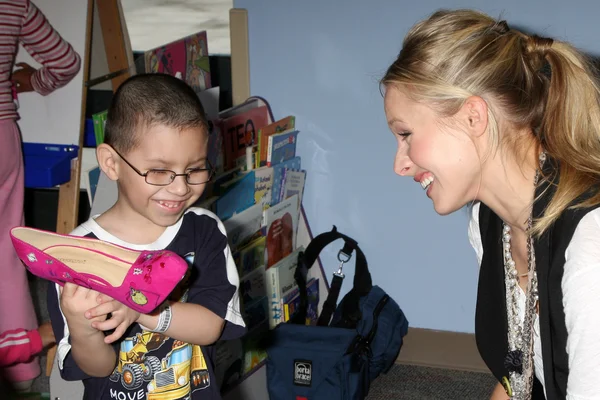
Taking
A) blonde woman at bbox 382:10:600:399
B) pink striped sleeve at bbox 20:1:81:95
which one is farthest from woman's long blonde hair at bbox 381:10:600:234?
pink striped sleeve at bbox 20:1:81:95

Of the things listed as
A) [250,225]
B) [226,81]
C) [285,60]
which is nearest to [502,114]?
[250,225]

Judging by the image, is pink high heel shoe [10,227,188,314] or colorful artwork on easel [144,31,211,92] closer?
pink high heel shoe [10,227,188,314]

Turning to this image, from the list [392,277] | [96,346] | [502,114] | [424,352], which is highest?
[502,114]

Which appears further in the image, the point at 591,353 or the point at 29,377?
the point at 29,377

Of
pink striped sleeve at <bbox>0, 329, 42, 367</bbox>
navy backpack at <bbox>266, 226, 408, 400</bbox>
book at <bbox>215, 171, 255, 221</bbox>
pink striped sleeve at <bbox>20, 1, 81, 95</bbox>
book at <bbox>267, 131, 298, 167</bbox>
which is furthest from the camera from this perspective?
book at <bbox>267, 131, 298, 167</bbox>

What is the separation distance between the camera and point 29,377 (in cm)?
256

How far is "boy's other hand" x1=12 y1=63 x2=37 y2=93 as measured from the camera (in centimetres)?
244

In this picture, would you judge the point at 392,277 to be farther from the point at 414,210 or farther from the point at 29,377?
the point at 29,377

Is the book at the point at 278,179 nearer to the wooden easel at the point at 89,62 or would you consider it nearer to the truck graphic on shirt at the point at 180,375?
the wooden easel at the point at 89,62

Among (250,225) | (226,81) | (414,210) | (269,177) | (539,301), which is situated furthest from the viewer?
(226,81)

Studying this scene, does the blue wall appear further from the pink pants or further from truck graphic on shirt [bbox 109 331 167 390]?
truck graphic on shirt [bbox 109 331 167 390]

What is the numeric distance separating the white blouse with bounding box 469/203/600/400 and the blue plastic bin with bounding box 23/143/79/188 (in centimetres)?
163

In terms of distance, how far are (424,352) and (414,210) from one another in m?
0.54

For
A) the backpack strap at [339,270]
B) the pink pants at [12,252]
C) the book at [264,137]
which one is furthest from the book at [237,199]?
the pink pants at [12,252]
